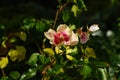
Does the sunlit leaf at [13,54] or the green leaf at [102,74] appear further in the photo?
the sunlit leaf at [13,54]

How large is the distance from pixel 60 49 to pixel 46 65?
109mm

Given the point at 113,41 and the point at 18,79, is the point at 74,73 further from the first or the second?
the point at 113,41

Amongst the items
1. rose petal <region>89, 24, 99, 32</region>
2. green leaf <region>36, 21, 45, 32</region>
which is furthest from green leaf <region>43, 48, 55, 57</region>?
rose petal <region>89, 24, 99, 32</region>

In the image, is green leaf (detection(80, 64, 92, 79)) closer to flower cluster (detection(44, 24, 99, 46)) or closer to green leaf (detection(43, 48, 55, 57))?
flower cluster (detection(44, 24, 99, 46))

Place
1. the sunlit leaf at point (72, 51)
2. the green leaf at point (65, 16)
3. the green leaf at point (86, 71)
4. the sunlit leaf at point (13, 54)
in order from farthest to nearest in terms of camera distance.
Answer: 1. the sunlit leaf at point (13, 54)
2. the green leaf at point (65, 16)
3. the sunlit leaf at point (72, 51)
4. the green leaf at point (86, 71)

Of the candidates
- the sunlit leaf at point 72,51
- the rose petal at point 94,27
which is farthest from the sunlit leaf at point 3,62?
the rose petal at point 94,27

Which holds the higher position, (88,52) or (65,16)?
(65,16)

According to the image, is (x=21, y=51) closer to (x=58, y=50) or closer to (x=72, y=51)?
(x=58, y=50)

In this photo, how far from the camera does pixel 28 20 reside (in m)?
2.41

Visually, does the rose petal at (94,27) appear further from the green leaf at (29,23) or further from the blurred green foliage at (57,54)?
the green leaf at (29,23)

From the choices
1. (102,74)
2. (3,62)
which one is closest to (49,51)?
(3,62)

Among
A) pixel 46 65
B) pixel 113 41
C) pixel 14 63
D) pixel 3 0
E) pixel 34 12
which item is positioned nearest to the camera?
pixel 46 65

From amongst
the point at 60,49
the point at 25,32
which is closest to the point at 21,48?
the point at 25,32

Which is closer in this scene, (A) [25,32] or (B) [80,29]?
(B) [80,29]
